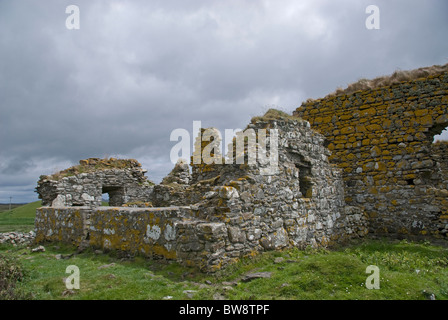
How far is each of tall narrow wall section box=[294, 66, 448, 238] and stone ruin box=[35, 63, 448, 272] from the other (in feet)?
0.12

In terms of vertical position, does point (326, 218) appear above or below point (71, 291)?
above

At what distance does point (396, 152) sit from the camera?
11.8m

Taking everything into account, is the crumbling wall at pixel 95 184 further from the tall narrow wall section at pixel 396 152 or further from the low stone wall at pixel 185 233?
the tall narrow wall section at pixel 396 152

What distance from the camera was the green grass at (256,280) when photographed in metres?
5.46

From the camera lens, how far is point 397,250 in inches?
377

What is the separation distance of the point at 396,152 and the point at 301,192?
15.9 ft

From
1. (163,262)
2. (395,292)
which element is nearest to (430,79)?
(395,292)

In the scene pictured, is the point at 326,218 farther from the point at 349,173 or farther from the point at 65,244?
the point at 65,244

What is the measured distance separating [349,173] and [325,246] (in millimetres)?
4103

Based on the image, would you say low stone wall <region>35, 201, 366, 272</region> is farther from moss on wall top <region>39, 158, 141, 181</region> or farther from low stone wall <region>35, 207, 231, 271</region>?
moss on wall top <region>39, 158, 141, 181</region>

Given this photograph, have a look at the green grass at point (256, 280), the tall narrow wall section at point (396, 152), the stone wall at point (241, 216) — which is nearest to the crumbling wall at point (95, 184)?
the stone wall at point (241, 216)

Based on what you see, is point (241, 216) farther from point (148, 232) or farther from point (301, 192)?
point (301, 192)

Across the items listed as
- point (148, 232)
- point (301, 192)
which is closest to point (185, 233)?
point (148, 232)
